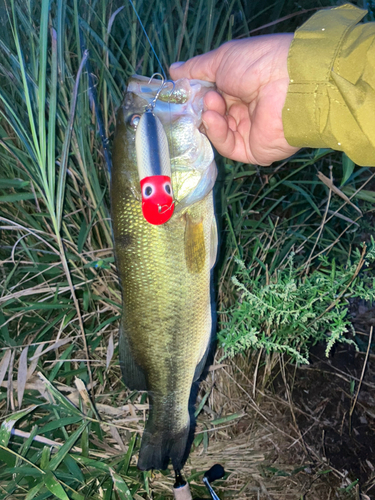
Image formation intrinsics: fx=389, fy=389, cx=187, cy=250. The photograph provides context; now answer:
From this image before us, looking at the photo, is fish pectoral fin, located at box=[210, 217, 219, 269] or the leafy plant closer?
fish pectoral fin, located at box=[210, 217, 219, 269]

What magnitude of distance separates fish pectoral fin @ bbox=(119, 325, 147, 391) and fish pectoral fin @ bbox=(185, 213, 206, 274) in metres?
0.42

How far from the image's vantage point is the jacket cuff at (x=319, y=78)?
1.41 metres

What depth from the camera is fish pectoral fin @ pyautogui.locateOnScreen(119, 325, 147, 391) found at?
64.9 inches

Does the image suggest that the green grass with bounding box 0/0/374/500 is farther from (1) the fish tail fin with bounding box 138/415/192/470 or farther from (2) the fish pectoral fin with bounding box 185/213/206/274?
(2) the fish pectoral fin with bounding box 185/213/206/274

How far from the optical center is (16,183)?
2.14m

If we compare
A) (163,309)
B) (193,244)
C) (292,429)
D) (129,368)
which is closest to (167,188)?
(193,244)

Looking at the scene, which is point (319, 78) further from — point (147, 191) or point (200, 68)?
point (147, 191)

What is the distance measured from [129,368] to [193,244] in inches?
24.9

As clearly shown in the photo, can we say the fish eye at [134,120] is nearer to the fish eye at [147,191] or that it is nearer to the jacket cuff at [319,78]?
the fish eye at [147,191]

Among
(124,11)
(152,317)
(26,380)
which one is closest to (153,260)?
(152,317)

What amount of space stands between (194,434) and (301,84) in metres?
2.02

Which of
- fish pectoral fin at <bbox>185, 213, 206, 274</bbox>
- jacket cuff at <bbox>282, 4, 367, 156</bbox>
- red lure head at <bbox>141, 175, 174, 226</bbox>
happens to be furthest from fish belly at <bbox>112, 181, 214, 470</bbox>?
jacket cuff at <bbox>282, 4, 367, 156</bbox>

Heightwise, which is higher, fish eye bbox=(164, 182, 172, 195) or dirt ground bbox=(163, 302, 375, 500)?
fish eye bbox=(164, 182, 172, 195)

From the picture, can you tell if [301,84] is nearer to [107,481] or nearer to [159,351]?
[159,351]
